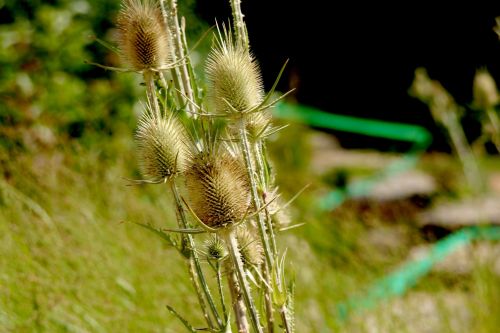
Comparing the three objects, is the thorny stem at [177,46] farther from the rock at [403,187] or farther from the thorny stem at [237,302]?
the rock at [403,187]

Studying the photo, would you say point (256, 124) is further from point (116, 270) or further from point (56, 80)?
point (56, 80)

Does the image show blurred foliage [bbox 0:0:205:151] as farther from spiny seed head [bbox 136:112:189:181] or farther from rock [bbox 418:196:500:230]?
→ spiny seed head [bbox 136:112:189:181]

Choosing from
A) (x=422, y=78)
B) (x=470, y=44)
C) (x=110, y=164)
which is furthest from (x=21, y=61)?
(x=470, y=44)

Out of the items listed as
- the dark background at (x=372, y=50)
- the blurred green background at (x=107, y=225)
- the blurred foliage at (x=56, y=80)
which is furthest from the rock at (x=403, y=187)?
the blurred foliage at (x=56, y=80)

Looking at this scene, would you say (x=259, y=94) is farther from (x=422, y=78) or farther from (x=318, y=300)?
(x=422, y=78)

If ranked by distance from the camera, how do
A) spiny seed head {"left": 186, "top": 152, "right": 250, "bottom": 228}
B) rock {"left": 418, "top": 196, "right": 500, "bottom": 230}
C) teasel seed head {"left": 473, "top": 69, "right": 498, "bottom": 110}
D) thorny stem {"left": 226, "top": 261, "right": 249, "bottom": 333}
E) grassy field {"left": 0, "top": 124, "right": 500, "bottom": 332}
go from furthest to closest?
rock {"left": 418, "top": 196, "right": 500, "bottom": 230}, teasel seed head {"left": 473, "top": 69, "right": 498, "bottom": 110}, grassy field {"left": 0, "top": 124, "right": 500, "bottom": 332}, thorny stem {"left": 226, "top": 261, "right": 249, "bottom": 333}, spiny seed head {"left": 186, "top": 152, "right": 250, "bottom": 228}

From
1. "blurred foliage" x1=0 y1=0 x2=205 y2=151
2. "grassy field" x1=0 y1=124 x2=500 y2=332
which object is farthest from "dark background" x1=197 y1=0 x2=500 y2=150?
"grassy field" x1=0 y1=124 x2=500 y2=332
